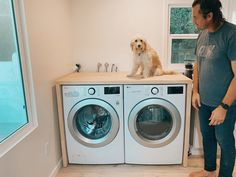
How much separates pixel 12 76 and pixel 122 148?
1243 mm

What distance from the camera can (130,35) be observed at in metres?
2.61

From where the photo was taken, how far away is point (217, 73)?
152cm

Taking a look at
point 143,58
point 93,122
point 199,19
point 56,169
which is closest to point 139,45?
point 143,58

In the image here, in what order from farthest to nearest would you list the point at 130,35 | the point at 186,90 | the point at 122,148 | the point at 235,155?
the point at 130,35 < the point at 122,148 < the point at 186,90 < the point at 235,155

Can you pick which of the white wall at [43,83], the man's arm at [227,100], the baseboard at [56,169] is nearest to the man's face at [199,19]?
the man's arm at [227,100]

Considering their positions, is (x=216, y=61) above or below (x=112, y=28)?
below

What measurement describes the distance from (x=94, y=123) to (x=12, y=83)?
936 millimetres

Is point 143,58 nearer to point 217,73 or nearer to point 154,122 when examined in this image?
point 154,122

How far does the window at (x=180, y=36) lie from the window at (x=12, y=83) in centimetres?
174

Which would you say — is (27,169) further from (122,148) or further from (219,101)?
(219,101)

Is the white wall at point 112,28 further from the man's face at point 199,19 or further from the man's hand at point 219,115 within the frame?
the man's hand at point 219,115

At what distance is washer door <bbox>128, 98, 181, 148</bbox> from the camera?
2039 millimetres

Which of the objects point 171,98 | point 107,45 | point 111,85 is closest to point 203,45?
point 171,98

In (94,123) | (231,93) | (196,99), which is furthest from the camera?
(94,123)
